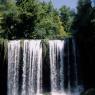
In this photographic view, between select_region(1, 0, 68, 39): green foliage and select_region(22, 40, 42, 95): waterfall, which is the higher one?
select_region(1, 0, 68, 39): green foliage

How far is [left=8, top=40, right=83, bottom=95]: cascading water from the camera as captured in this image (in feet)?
103

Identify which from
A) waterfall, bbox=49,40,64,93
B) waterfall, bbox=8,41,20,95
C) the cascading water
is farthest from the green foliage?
waterfall, bbox=49,40,64,93

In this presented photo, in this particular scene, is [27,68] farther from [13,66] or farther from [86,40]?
[86,40]

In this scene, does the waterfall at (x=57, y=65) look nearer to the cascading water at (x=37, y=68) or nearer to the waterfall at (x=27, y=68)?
the cascading water at (x=37, y=68)

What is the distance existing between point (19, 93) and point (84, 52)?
19.9ft

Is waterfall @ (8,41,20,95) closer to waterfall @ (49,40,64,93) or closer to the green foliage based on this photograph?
waterfall @ (49,40,64,93)

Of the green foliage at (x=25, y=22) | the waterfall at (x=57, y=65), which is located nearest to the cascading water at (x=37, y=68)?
the waterfall at (x=57, y=65)

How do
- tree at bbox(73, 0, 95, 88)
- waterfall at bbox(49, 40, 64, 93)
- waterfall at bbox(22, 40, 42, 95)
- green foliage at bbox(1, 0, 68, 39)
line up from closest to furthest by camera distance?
waterfall at bbox(22, 40, 42, 95), waterfall at bbox(49, 40, 64, 93), tree at bbox(73, 0, 95, 88), green foliage at bbox(1, 0, 68, 39)

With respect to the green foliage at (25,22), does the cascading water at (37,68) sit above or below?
below

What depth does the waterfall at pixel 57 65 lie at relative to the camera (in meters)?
31.3

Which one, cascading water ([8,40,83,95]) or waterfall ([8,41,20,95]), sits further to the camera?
waterfall ([8,41,20,95])

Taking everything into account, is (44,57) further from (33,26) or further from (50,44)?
(33,26)

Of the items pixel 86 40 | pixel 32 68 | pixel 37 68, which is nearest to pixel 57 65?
pixel 37 68

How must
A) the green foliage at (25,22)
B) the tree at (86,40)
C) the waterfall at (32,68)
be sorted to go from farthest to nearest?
the green foliage at (25,22) → the tree at (86,40) → the waterfall at (32,68)
